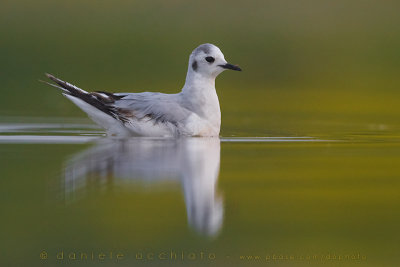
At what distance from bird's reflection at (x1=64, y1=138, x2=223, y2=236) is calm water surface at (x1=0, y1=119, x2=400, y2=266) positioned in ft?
0.04

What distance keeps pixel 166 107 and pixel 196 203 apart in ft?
12.7

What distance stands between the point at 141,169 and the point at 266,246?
2.30 metres

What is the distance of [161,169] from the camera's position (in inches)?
321

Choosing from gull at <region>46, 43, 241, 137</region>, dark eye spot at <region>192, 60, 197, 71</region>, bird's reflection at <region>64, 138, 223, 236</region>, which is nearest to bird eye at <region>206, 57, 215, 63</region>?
gull at <region>46, 43, 241, 137</region>

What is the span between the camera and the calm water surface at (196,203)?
5.87 meters

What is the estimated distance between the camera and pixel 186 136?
1071 centimetres

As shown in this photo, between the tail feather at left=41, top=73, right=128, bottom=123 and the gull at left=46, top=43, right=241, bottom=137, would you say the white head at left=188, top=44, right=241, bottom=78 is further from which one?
the tail feather at left=41, top=73, right=128, bottom=123

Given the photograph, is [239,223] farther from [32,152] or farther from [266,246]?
[32,152]

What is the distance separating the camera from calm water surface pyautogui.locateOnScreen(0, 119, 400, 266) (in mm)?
5871

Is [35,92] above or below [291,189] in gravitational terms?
above

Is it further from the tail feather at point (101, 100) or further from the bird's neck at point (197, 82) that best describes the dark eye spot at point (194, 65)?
the tail feather at point (101, 100)

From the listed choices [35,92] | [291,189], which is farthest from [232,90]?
[291,189]

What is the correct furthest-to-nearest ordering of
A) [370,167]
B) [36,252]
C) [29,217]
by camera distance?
[370,167]
[29,217]
[36,252]

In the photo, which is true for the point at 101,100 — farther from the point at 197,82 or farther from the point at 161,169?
the point at 161,169
